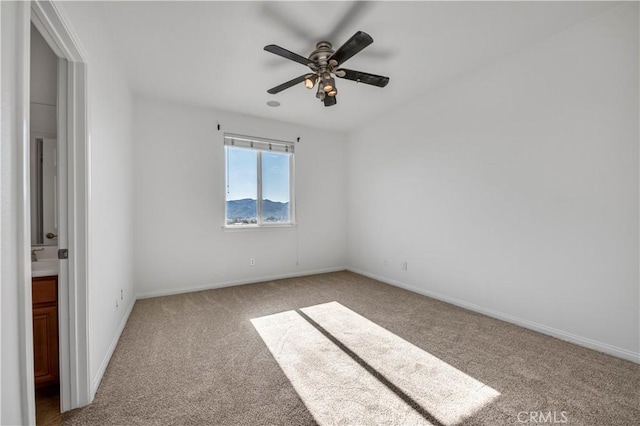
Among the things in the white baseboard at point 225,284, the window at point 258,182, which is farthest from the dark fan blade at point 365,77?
the white baseboard at point 225,284

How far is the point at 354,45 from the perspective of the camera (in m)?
2.06

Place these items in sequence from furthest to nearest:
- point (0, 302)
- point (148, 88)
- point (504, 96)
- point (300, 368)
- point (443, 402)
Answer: point (148, 88) → point (504, 96) → point (300, 368) → point (443, 402) → point (0, 302)

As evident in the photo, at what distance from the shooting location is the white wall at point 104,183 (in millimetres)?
1776

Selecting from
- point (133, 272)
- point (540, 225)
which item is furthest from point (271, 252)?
point (540, 225)

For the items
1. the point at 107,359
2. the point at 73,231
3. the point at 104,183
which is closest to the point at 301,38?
the point at 104,183

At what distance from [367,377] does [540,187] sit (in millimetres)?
2358

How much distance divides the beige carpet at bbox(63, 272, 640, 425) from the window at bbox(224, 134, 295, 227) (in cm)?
168

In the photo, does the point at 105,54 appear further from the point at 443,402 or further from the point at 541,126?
the point at 541,126

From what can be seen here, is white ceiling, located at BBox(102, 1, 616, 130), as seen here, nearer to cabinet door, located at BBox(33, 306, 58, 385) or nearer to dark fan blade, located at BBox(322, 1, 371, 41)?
dark fan blade, located at BBox(322, 1, 371, 41)

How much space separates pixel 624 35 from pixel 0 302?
3948 millimetres

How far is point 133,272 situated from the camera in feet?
11.7

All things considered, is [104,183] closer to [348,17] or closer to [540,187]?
[348,17]

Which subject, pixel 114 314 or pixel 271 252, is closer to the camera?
pixel 114 314

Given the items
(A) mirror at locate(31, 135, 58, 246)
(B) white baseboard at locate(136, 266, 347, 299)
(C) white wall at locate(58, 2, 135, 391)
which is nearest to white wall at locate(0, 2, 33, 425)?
(C) white wall at locate(58, 2, 135, 391)
